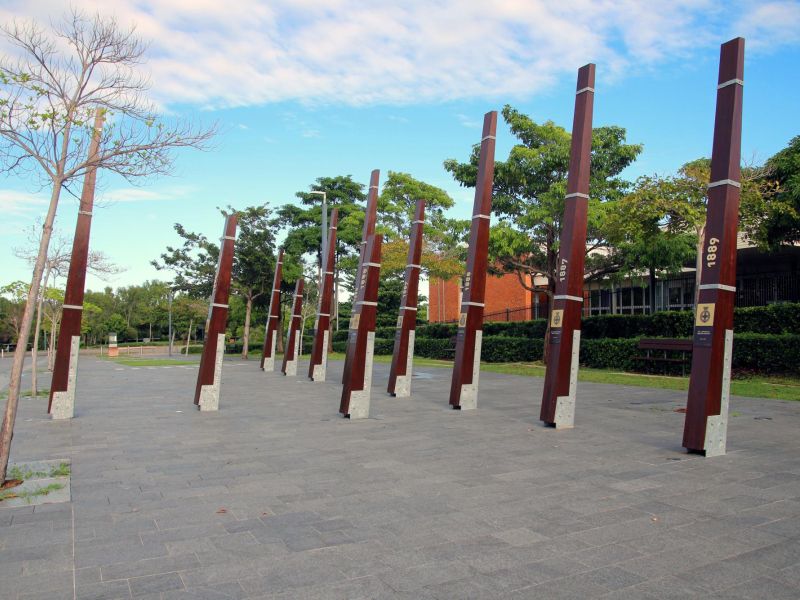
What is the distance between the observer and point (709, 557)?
157 inches

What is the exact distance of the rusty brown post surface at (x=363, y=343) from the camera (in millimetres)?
10594

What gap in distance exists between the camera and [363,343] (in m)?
10.9

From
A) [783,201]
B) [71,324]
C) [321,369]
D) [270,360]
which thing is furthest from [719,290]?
[270,360]

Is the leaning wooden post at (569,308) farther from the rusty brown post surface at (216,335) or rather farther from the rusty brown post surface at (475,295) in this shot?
the rusty brown post surface at (216,335)

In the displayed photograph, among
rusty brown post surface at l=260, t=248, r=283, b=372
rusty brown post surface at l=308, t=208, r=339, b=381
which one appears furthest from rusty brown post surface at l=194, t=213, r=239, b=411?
rusty brown post surface at l=260, t=248, r=283, b=372

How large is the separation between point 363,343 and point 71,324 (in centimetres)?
495

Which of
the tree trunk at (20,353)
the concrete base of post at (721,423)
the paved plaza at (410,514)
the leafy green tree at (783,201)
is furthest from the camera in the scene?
the leafy green tree at (783,201)

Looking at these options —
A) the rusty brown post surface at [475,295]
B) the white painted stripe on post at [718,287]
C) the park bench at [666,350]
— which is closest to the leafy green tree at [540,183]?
the park bench at [666,350]

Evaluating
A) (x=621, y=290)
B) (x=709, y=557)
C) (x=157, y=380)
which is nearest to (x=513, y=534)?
(x=709, y=557)

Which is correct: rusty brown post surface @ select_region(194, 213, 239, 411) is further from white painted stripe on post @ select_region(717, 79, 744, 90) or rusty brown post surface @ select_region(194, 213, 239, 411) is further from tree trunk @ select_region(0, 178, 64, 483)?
white painted stripe on post @ select_region(717, 79, 744, 90)

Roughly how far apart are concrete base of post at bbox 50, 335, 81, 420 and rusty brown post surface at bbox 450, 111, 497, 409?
6.48m

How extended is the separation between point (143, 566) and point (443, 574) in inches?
71.8

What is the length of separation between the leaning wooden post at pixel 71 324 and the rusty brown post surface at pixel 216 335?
2.15 m

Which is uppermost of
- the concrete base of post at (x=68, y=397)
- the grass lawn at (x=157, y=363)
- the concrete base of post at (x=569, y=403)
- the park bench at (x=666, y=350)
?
the park bench at (x=666, y=350)
